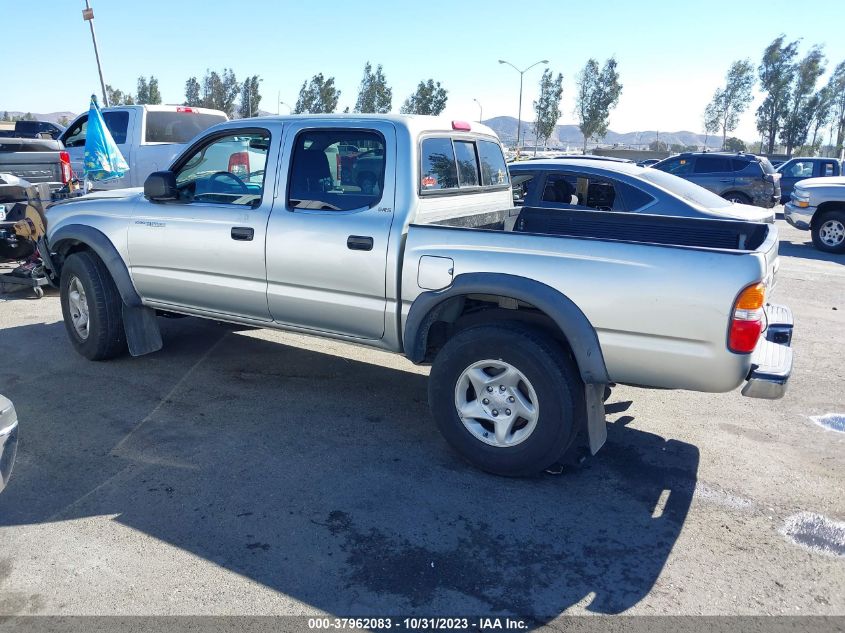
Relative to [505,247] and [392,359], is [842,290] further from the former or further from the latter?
[505,247]

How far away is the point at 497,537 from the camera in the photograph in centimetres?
341

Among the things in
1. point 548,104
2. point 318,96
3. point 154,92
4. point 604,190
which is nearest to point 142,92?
point 154,92

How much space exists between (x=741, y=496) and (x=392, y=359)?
10.2 feet

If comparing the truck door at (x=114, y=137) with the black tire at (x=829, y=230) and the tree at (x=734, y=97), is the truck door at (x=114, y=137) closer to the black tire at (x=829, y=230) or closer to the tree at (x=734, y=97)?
the black tire at (x=829, y=230)

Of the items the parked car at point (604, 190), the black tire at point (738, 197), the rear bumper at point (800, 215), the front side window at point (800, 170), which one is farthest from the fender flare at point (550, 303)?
the front side window at point (800, 170)

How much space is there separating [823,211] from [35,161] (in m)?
13.5

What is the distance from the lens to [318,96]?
201 feet

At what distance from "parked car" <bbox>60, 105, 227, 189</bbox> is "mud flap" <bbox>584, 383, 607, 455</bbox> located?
8605 mm

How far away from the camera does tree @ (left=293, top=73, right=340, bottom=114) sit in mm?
60406

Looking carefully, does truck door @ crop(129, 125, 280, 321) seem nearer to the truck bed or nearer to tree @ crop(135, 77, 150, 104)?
the truck bed

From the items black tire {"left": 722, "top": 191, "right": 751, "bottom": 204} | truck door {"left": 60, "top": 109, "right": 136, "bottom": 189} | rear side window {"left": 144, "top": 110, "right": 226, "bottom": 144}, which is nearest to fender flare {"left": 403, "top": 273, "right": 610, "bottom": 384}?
truck door {"left": 60, "top": 109, "right": 136, "bottom": 189}

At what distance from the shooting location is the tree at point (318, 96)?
198 feet

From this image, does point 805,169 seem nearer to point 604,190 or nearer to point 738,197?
point 738,197

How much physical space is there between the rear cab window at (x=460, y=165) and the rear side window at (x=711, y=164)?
13343 mm
